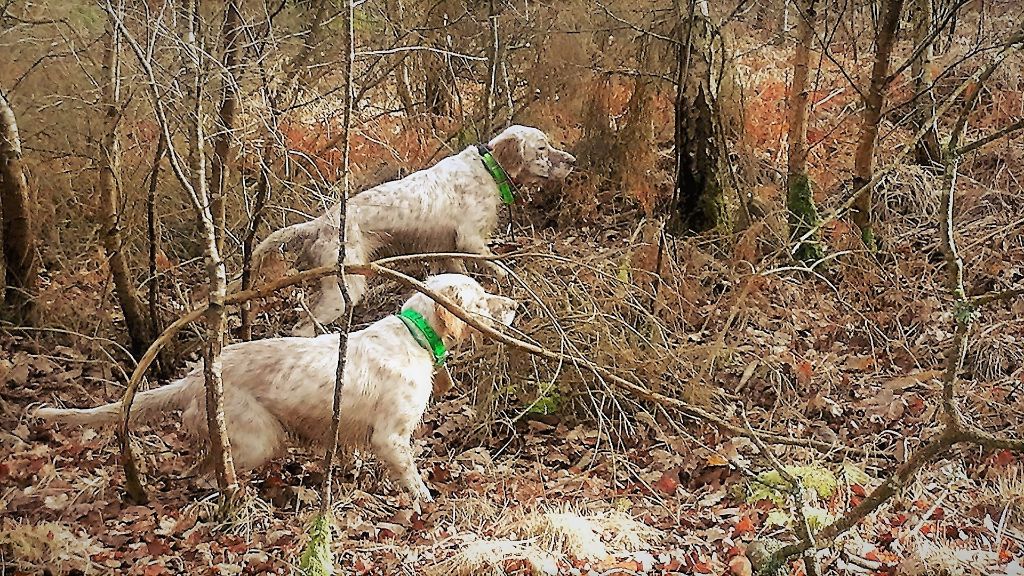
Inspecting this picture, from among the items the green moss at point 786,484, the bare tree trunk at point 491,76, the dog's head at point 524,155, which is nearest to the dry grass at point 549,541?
the green moss at point 786,484

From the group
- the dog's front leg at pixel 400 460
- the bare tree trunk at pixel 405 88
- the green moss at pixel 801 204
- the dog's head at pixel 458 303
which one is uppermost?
the bare tree trunk at pixel 405 88

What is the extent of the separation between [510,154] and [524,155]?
12cm

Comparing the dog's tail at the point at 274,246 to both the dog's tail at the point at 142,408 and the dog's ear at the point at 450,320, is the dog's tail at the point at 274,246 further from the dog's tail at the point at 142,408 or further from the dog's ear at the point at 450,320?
the dog's ear at the point at 450,320

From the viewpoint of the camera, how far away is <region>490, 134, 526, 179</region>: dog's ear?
730 cm

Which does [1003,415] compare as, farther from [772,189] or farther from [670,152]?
[670,152]

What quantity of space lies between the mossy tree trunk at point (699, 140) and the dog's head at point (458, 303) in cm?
318

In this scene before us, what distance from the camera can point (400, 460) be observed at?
4.79m

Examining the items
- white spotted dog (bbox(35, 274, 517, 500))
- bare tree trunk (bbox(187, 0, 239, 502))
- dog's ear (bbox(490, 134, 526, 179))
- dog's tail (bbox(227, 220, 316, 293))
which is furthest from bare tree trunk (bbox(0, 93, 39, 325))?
dog's ear (bbox(490, 134, 526, 179))

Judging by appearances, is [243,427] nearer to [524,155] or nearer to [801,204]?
[524,155]

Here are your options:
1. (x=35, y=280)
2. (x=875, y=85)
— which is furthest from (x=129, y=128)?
(x=875, y=85)

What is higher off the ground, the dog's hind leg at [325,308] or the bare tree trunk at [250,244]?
the bare tree trunk at [250,244]

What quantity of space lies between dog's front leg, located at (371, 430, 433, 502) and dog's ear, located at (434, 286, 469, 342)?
63 centimetres

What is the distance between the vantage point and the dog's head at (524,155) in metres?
7.31

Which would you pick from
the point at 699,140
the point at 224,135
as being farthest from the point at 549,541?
the point at 699,140
